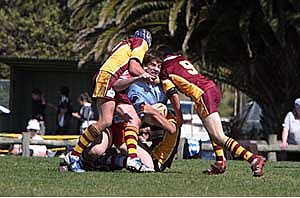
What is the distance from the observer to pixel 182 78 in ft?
37.8

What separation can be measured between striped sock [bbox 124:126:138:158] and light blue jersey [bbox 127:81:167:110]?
0.85m

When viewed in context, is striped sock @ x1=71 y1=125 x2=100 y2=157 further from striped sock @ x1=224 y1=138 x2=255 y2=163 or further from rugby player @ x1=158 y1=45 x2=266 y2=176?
striped sock @ x1=224 y1=138 x2=255 y2=163

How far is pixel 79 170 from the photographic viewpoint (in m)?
11.9

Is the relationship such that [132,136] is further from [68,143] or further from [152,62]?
[68,143]

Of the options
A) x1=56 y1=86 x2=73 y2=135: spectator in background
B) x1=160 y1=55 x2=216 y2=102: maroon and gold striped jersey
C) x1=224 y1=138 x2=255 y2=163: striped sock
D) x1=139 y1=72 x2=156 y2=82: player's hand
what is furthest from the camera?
x1=56 y1=86 x2=73 y2=135: spectator in background

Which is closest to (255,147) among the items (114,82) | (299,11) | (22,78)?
(299,11)

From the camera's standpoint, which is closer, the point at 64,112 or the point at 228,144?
the point at 228,144

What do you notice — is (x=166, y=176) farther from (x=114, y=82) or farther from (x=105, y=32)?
(x=105, y=32)

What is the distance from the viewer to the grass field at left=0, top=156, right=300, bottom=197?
916cm

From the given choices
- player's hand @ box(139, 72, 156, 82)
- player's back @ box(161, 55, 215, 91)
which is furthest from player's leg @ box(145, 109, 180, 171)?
player's hand @ box(139, 72, 156, 82)

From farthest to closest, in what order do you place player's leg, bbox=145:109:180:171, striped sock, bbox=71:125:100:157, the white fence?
the white fence, player's leg, bbox=145:109:180:171, striped sock, bbox=71:125:100:157

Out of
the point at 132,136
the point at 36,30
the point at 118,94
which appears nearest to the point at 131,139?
the point at 132,136

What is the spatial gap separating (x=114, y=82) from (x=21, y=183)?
2038mm

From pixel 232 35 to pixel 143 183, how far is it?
1330 centimetres
